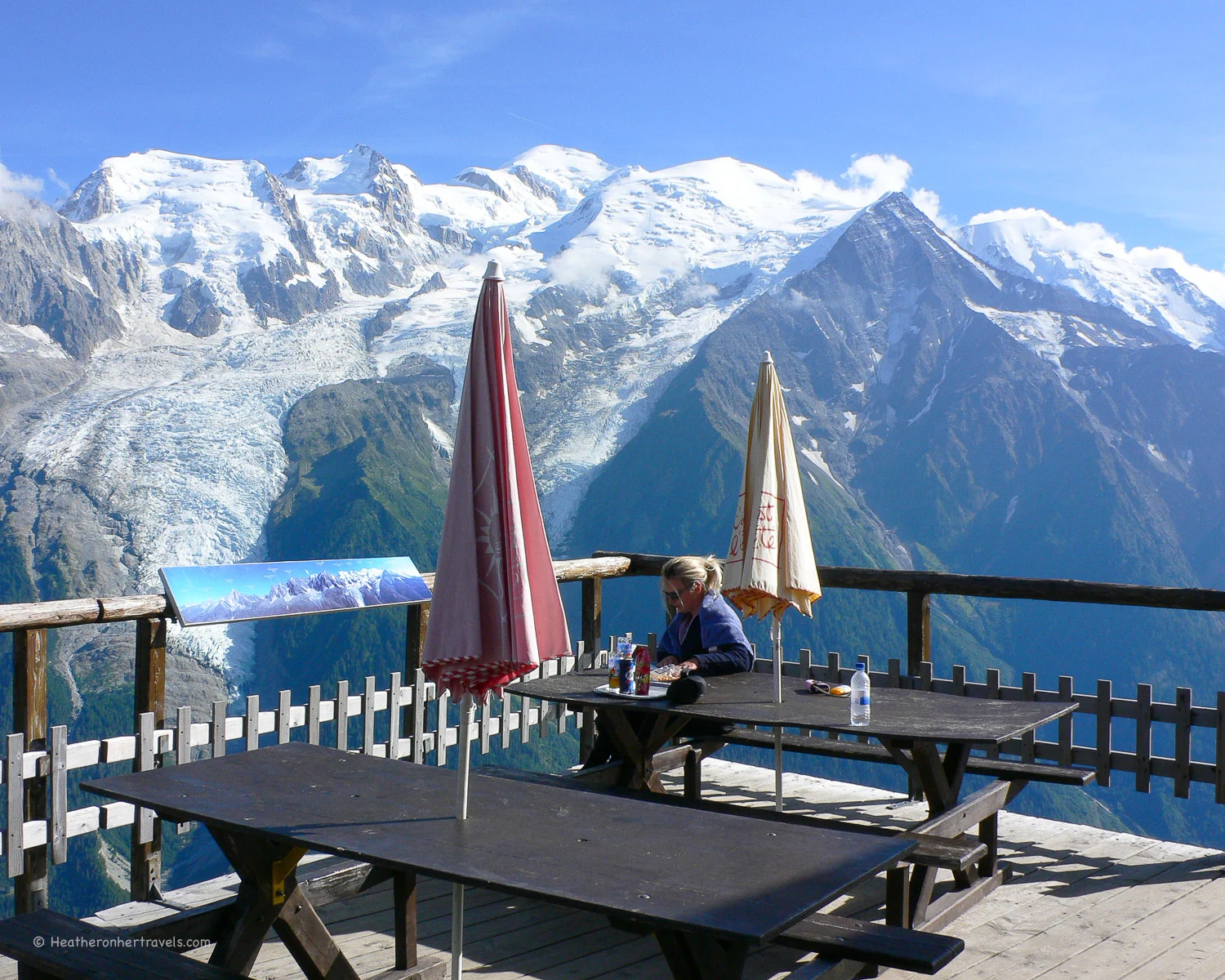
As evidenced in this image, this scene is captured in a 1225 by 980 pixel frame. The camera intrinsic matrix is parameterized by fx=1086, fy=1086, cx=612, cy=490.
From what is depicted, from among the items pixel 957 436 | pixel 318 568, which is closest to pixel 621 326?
pixel 957 436

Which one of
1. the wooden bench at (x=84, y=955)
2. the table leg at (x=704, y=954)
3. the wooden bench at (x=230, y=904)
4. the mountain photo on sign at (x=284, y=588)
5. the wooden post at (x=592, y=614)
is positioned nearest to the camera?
the table leg at (x=704, y=954)

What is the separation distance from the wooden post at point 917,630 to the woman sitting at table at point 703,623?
1.35 m

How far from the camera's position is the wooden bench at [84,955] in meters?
2.56

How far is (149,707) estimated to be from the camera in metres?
4.50

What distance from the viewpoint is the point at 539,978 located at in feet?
12.2

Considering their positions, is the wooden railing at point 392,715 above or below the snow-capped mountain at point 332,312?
below

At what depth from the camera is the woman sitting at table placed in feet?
16.8

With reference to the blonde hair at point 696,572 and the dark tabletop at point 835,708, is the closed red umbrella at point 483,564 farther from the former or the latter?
the blonde hair at point 696,572

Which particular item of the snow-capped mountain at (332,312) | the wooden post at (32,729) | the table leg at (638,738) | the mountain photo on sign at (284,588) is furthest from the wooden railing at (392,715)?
the snow-capped mountain at (332,312)

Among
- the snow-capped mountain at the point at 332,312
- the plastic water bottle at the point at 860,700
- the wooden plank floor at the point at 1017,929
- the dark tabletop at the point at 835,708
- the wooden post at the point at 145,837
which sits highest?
the snow-capped mountain at the point at 332,312

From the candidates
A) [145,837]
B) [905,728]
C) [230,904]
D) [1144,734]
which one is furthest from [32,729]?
[1144,734]

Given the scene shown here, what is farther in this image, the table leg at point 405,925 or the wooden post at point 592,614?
the wooden post at point 592,614

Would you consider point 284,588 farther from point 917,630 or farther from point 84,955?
point 917,630

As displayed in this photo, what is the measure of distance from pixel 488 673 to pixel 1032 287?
561 feet
